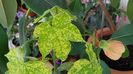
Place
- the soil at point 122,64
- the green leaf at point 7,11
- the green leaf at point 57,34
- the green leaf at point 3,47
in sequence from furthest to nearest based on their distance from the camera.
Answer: the soil at point 122,64
the green leaf at point 3,47
the green leaf at point 7,11
the green leaf at point 57,34

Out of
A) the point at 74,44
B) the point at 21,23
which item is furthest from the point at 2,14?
the point at 74,44

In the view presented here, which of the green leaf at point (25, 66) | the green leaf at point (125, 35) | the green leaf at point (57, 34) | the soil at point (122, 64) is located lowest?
the soil at point (122, 64)

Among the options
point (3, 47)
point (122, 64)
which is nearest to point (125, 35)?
point (122, 64)

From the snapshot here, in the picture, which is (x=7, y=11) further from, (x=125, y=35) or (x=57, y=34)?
(x=125, y=35)

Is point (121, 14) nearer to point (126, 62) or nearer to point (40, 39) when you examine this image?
point (126, 62)

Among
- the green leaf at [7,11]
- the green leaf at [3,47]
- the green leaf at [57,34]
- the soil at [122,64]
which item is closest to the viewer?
the green leaf at [57,34]

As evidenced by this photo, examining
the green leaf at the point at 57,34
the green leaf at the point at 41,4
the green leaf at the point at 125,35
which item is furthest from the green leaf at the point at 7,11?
the green leaf at the point at 125,35

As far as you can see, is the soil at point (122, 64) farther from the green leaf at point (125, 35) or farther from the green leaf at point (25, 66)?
the green leaf at point (25, 66)
